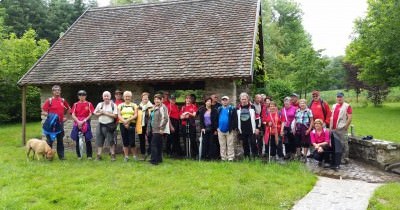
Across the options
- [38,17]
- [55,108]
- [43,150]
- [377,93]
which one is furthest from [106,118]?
[377,93]

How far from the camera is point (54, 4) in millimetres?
31859

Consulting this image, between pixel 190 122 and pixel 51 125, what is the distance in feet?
11.7

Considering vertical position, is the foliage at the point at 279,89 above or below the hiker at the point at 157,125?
above

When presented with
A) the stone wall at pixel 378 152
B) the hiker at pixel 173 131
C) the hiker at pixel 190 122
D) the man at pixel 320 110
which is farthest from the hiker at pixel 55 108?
the stone wall at pixel 378 152

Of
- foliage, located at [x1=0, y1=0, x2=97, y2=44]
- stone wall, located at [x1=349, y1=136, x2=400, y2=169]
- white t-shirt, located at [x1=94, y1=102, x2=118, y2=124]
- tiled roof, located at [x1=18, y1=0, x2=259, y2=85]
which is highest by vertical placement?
foliage, located at [x1=0, y1=0, x2=97, y2=44]

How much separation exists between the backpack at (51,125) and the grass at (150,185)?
28.9 inches

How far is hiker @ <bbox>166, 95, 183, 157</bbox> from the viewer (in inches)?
396

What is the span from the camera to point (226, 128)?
915 centimetres

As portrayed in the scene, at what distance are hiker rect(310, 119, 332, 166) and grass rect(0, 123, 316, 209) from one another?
0.55 meters

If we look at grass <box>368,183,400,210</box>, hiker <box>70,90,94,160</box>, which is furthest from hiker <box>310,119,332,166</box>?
hiker <box>70,90,94,160</box>

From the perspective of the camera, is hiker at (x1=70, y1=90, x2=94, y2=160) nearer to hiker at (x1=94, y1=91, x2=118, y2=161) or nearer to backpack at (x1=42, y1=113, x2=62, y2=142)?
hiker at (x1=94, y1=91, x2=118, y2=161)

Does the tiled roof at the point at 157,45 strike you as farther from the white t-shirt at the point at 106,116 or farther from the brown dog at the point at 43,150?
the brown dog at the point at 43,150

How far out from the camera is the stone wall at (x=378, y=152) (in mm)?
8594

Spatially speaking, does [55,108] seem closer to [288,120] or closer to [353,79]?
[288,120]
